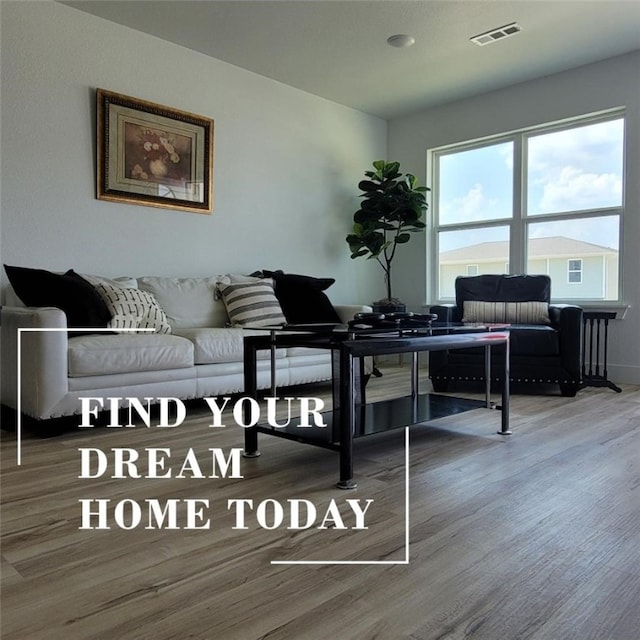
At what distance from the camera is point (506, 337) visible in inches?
103

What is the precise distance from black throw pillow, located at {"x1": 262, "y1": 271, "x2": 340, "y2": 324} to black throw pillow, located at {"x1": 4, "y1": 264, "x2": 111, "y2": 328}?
140 centimetres

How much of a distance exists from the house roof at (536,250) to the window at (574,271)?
57mm

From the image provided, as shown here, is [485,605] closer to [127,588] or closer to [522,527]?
[522,527]

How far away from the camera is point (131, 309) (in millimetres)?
3037

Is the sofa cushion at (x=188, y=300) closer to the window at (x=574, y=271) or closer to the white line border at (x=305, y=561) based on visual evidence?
the white line border at (x=305, y=561)

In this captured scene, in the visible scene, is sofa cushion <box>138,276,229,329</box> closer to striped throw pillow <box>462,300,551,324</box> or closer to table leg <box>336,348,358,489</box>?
striped throw pillow <box>462,300,551,324</box>

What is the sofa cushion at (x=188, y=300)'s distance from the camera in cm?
352

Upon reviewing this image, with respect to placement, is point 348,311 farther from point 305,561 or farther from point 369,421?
point 305,561

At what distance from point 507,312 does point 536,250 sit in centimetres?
100

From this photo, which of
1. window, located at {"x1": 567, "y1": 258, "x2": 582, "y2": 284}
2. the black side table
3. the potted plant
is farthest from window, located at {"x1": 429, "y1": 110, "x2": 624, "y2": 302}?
the potted plant

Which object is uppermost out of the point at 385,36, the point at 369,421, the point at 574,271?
the point at 385,36

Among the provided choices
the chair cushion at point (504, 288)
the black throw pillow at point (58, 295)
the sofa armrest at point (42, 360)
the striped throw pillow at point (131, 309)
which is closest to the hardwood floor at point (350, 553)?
the sofa armrest at point (42, 360)

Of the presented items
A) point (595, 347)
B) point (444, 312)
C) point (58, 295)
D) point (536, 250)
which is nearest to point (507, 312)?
point (444, 312)

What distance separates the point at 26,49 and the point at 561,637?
3.78 m
